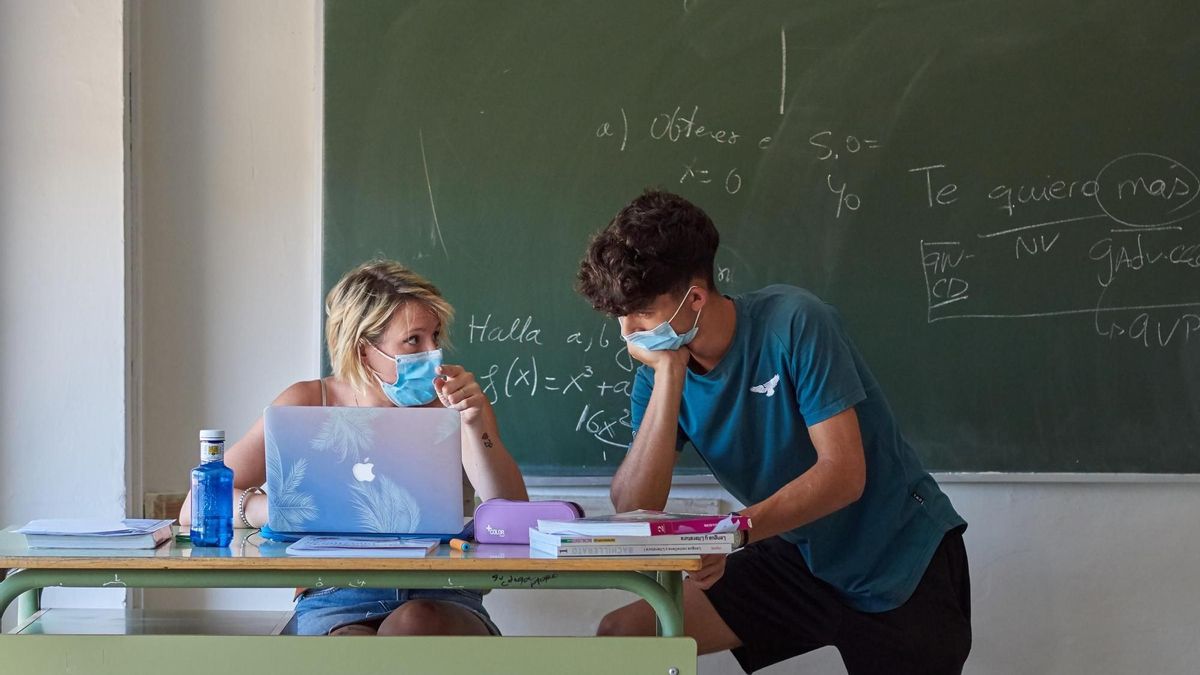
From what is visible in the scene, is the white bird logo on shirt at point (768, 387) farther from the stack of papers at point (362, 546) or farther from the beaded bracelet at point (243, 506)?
the beaded bracelet at point (243, 506)

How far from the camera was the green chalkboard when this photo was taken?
3.09 meters

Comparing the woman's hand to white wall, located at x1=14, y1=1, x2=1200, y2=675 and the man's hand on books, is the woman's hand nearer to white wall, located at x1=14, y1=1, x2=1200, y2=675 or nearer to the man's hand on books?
the man's hand on books

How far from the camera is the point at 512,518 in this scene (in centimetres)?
201

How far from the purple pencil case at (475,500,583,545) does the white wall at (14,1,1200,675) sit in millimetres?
1193

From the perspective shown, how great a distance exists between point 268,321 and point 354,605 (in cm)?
116

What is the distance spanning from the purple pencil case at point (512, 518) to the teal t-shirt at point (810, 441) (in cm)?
59

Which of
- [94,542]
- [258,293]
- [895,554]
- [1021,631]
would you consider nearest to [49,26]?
[258,293]

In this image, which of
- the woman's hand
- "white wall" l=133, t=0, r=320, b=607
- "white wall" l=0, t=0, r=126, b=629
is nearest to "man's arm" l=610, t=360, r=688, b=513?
the woman's hand

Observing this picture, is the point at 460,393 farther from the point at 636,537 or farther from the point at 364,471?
the point at 636,537

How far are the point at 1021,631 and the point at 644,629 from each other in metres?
1.26

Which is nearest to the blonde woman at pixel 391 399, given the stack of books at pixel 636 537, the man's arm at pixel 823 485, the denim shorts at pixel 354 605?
the denim shorts at pixel 354 605

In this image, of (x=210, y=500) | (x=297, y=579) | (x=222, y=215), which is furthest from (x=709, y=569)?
(x=222, y=215)

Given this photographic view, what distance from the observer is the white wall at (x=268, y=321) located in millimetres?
3113

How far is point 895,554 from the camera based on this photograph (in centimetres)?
242
